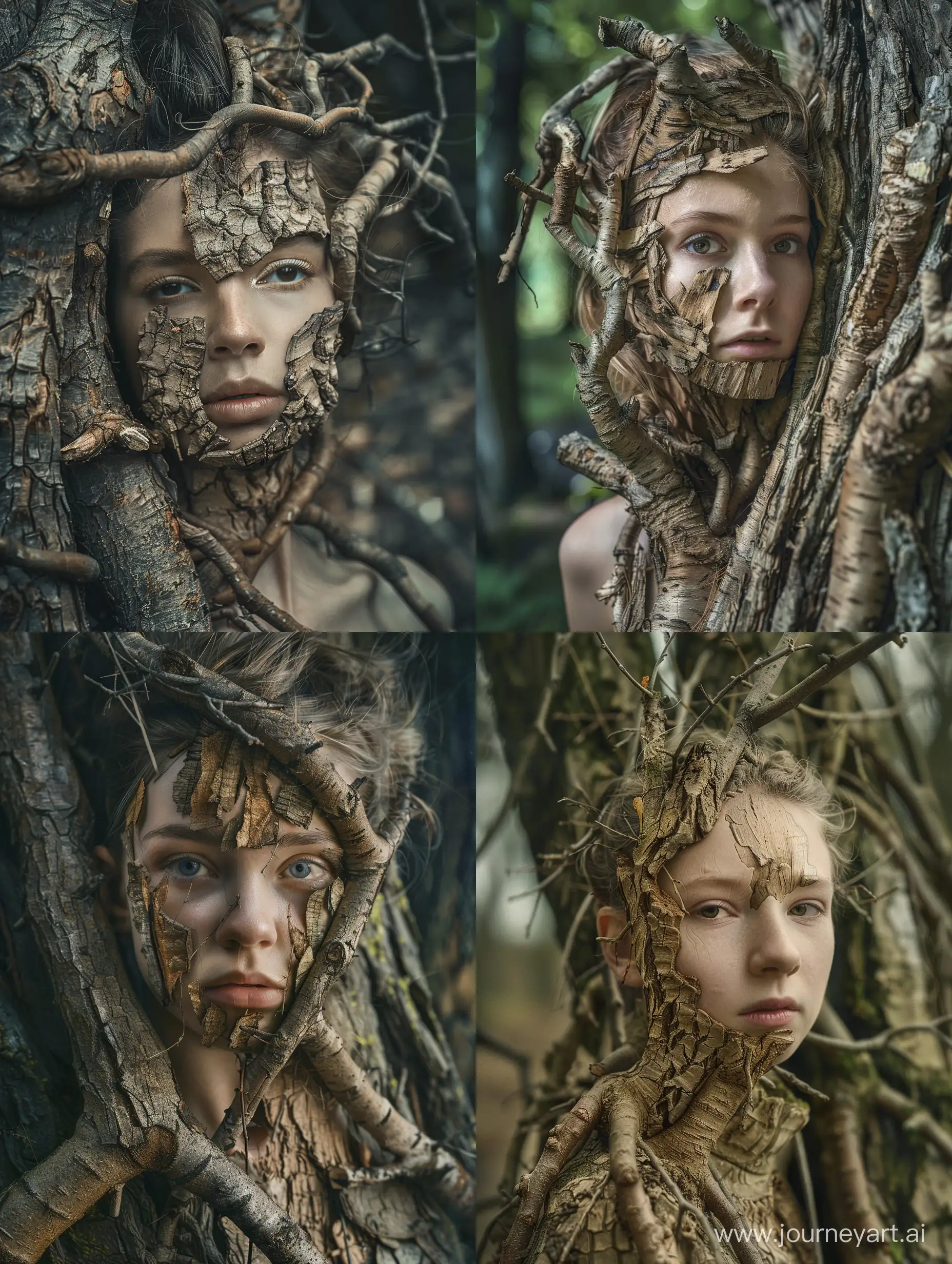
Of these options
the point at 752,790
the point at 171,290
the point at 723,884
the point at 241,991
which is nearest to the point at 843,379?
the point at 752,790

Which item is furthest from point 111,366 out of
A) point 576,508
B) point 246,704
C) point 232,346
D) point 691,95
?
point 691,95

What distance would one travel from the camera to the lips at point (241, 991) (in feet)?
5.45

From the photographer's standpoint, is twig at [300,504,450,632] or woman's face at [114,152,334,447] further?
twig at [300,504,450,632]

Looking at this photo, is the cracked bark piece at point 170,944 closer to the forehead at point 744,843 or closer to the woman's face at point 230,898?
the woman's face at point 230,898

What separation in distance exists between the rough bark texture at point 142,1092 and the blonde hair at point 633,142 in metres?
0.72

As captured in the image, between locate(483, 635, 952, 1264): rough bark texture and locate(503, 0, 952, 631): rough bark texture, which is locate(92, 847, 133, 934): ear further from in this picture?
locate(503, 0, 952, 631): rough bark texture

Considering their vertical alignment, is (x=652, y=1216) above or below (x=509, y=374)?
below

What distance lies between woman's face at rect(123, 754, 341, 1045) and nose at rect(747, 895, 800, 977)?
62 cm

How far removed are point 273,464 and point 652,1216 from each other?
1.17 metres

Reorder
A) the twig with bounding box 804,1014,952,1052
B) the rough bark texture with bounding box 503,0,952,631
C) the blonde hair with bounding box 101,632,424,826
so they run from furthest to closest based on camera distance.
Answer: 1. the twig with bounding box 804,1014,952,1052
2. the blonde hair with bounding box 101,632,424,826
3. the rough bark texture with bounding box 503,0,952,631

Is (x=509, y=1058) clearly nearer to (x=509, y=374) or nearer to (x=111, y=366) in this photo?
(x=509, y=374)

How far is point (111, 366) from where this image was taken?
1.72 metres

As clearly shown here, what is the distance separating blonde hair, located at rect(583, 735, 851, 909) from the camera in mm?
1724

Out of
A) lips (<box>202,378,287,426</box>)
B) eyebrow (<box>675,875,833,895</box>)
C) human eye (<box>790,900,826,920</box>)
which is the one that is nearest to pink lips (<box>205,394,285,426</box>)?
lips (<box>202,378,287,426</box>)
